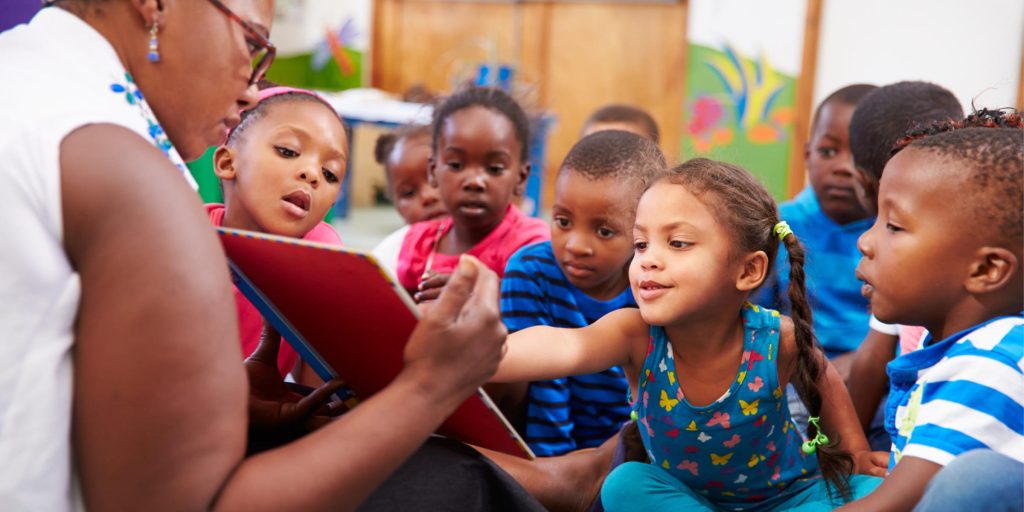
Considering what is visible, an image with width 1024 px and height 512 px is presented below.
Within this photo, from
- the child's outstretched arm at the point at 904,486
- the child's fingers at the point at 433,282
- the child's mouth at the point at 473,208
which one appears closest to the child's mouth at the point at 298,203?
the child's fingers at the point at 433,282

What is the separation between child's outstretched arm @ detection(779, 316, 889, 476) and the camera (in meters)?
1.54

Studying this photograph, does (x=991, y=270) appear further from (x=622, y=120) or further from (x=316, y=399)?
(x=622, y=120)

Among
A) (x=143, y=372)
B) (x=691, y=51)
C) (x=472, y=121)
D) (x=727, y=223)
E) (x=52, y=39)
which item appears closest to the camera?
(x=143, y=372)

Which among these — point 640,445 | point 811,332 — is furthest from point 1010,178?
point 640,445

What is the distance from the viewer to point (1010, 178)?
121cm

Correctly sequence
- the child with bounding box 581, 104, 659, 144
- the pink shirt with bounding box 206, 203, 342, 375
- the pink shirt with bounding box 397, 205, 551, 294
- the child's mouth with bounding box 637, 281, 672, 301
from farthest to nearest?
the child with bounding box 581, 104, 659, 144, the pink shirt with bounding box 397, 205, 551, 294, the pink shirt with bounding box 206, 203, 342, 375, the child's mouth with bounding box 637, 281, 672, 301

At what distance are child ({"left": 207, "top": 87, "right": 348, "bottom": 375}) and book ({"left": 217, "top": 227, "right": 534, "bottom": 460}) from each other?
0.54 metres

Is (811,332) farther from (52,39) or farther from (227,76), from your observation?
(52,39)

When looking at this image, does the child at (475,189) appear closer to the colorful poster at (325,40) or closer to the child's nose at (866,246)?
the child's nose at (866,246)

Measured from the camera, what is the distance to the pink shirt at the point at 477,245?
237 cm

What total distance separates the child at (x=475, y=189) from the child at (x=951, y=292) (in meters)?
1.19

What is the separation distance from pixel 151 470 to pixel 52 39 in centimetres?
47

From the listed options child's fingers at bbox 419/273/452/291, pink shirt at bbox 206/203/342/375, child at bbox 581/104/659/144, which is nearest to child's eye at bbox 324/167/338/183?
pink shirt at bbox 206/203/342/375

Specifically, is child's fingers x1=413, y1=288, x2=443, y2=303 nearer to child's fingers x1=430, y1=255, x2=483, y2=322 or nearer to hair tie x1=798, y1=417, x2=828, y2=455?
hair tie x1=798, y1=417, x2=828, y2=455
